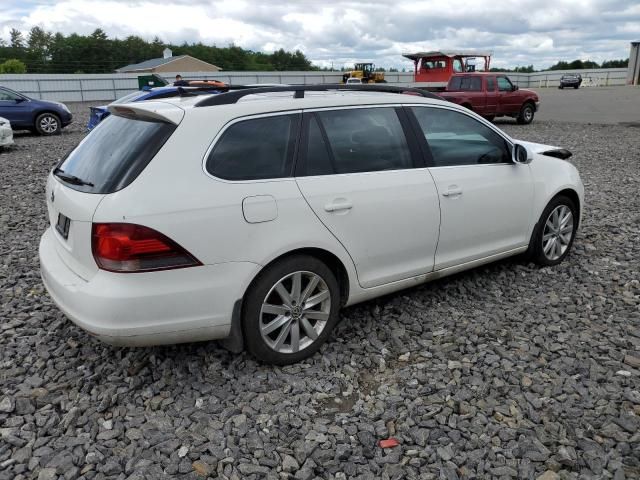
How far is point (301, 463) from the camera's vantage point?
281 cm

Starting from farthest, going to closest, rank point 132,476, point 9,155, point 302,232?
point 9,155, point 302,232, point 132,476

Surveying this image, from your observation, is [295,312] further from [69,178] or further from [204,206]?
[69,178]

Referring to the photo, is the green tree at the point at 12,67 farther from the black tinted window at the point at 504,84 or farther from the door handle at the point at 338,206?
the door handle at the point at 338,206

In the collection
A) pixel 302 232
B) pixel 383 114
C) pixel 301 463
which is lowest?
pixel 301 463

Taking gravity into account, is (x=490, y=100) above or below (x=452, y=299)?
above

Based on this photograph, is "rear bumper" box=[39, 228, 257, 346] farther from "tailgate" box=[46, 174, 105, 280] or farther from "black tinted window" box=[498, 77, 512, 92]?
"black tinted window" box=[498, 77, 512, 92]

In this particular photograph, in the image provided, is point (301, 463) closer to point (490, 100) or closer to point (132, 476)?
point (132, 476)

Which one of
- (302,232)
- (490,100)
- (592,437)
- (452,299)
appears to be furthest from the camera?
(490,100)

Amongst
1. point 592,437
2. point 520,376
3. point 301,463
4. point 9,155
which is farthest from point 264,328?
point 9,155

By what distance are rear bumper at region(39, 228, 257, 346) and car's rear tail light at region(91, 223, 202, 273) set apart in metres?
0.05

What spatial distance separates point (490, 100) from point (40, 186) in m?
14.9

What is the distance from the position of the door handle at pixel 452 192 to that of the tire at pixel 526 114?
56.9 feet

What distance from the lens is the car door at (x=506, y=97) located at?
63.8 ft

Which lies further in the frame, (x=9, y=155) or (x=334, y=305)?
(x=9, y=155)
